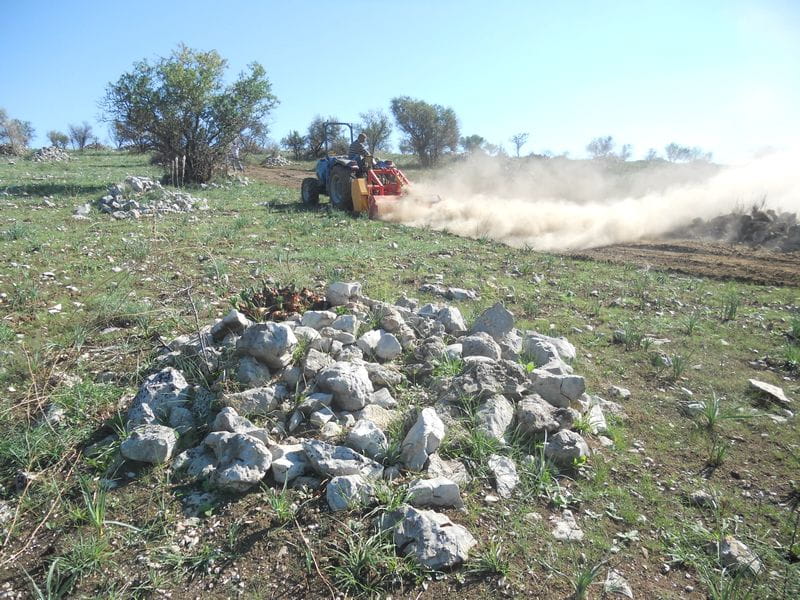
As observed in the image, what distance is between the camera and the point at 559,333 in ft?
17.8

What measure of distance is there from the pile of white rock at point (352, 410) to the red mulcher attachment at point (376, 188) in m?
7.40

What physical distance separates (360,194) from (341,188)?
3.67ft

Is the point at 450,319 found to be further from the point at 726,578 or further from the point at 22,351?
the point at 22,351

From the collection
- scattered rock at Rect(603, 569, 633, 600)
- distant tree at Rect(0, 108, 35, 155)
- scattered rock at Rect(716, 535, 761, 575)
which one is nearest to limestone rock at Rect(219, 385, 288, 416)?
scattered rock at Rect(603, 569, 633, 600)

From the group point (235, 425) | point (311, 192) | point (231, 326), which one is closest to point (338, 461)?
point (235, 425)

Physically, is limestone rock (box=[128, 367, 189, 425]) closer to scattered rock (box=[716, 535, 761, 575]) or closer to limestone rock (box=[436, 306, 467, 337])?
limestone rock (box=[436, 306, 467, 337])

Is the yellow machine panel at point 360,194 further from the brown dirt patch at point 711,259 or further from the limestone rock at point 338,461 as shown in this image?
the limestone rock at point 338,461

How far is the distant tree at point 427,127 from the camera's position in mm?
35094

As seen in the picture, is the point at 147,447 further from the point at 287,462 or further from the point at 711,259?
the point at 711,259

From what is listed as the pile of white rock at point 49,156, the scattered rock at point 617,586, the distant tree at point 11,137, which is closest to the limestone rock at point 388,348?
the scattered rock at point 617,586

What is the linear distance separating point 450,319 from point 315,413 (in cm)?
181

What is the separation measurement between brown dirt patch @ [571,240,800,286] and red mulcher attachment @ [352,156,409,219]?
4471 millimetres

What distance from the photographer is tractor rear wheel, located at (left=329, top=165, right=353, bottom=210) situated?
12266 millimetres

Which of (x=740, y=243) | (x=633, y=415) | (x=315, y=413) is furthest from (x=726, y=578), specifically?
(x=740, y=243)
